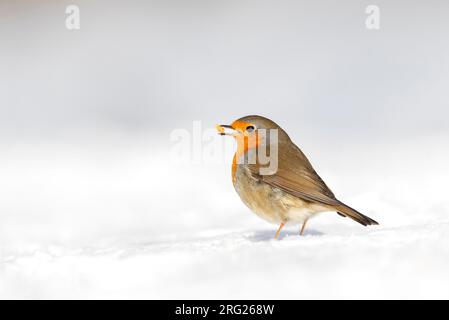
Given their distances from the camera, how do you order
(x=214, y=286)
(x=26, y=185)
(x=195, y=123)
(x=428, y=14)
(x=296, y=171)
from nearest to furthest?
(x=214, y=286)
(x=296, y=171)
(x=26, y=185)
(x=195, y=123)
(x=428, y=14)

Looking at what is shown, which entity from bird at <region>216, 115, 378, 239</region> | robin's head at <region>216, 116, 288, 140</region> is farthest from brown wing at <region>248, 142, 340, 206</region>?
robin's head at <region>216, 116, 288, 140</region>

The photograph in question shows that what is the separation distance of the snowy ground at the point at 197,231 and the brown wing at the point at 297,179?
0.28 m

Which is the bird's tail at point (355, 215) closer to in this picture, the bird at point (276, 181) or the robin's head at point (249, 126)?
the bird at point (276, 181)

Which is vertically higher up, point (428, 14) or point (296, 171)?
point (428, 14)

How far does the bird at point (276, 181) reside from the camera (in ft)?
15.6

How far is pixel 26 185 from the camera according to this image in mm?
7711

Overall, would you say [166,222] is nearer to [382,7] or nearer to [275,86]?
[275,86]

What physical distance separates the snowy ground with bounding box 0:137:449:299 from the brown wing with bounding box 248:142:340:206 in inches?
11.2

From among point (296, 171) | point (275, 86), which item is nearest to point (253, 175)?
point (296, 171)

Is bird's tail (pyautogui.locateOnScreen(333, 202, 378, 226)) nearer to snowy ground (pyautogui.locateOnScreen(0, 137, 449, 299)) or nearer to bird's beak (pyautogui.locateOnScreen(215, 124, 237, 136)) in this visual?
snowy ground (pyautogui.locateOnScreen(0, 137, 449, 299))

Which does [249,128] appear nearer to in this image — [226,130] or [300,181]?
[226,130]

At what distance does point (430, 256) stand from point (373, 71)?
334 inches

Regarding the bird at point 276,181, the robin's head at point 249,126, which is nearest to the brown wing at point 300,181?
the bird at point 276,181

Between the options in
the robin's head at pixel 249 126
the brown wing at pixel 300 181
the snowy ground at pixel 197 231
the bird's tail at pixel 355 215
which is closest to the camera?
the snowy ground at pixel 197 231
